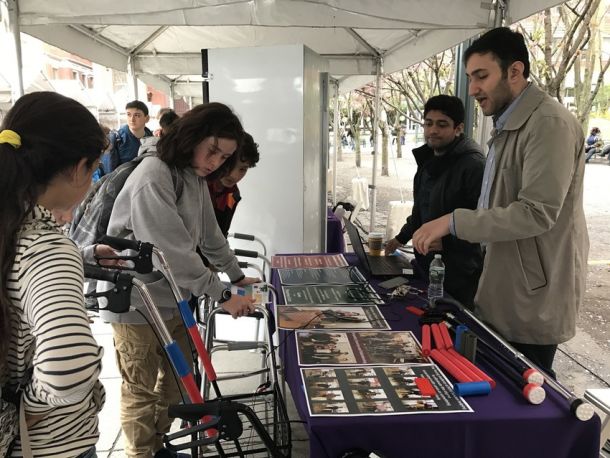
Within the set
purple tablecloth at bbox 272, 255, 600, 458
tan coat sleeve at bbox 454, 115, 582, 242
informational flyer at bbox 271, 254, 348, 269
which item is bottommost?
purple tablecloth at bbox 272, 255, 600, 458

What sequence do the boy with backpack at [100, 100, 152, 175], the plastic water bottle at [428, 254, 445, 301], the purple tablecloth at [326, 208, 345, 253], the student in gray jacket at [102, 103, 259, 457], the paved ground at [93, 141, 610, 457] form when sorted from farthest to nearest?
1. the boy with backpack at [100, 100, 152, 175]
2. the purple tablecloth at [326, 208, 345, 253]
3. the paved ground at [93, 141, 610, 457]
4. the plastic water bottle at [428, 254, 445, 301]
5. the student in gray jacket at [102, 103, 259, 457]

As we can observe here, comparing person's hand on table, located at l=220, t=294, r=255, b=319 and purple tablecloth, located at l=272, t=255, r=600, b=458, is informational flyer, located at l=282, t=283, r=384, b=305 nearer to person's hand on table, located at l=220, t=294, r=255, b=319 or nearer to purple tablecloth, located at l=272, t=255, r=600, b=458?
person's hand on table, located at l=220, t=294, r=255, b=319

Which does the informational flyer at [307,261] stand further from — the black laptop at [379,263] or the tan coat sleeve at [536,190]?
the tan coat sleeve at [536,190]

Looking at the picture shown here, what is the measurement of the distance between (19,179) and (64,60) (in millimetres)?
24604

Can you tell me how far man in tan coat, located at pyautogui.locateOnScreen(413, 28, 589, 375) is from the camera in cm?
164

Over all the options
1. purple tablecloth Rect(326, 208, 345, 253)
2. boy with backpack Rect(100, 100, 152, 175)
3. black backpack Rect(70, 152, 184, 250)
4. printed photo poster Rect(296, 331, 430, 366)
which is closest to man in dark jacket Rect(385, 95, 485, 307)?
printed photo poster Rect(296, 331, 430, 366)

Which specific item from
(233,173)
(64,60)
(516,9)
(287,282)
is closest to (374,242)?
(287,282)

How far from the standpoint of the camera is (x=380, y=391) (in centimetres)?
135

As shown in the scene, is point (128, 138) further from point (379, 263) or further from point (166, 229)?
point (166, 229)

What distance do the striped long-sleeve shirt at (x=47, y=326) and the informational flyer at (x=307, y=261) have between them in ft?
5.85

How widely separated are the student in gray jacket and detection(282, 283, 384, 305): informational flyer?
1.03 ft

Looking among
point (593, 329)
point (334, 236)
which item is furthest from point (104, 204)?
point (593, 329)

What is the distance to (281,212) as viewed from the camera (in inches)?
159

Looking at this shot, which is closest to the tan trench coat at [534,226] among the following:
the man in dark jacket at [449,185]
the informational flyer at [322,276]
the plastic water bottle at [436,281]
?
the plastic water bottle at [436,281]
